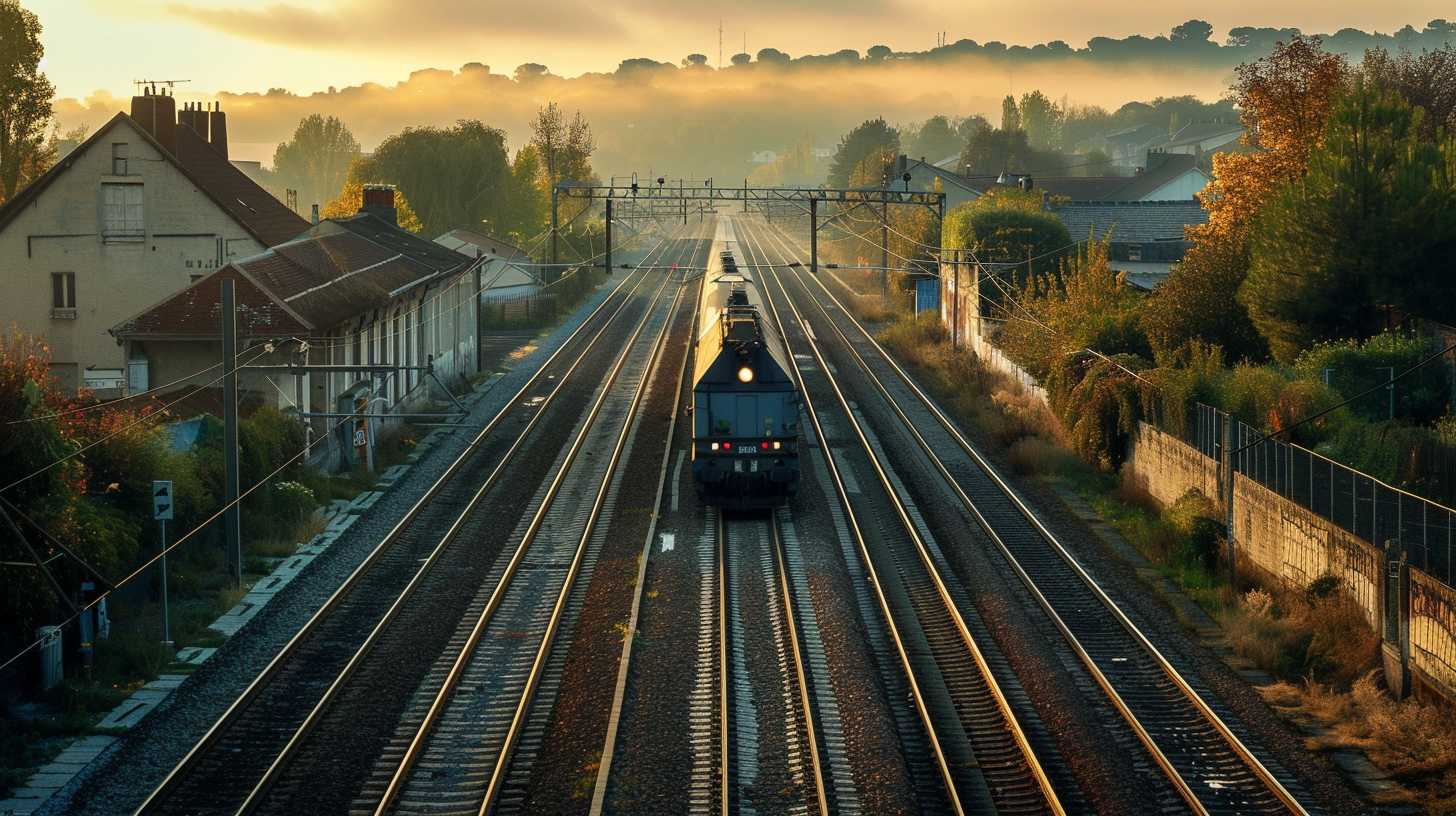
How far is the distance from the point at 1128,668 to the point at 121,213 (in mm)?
34732

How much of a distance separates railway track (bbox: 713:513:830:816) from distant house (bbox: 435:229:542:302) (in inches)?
1583

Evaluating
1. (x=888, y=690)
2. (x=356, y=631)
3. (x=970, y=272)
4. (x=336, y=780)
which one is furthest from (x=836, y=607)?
(x=970, y=272)

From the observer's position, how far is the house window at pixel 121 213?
4162 cm

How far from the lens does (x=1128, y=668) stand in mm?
18406

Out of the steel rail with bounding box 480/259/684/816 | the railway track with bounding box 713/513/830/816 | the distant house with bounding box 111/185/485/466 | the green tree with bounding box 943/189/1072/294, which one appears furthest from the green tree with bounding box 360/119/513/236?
the railway track with bounding box 713/513/830/816

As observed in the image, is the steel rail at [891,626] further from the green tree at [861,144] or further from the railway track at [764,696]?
the green tree at [861,144]

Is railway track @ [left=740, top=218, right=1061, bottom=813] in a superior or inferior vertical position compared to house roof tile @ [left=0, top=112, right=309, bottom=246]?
inferior

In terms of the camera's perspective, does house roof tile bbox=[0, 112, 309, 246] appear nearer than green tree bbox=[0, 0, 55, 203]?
Yes

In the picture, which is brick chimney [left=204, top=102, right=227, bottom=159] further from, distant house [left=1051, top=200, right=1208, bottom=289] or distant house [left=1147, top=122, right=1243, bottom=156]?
distant house [left=1147, top=122, right=1243, bottom=156]

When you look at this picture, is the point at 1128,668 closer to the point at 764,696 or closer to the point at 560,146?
the point at 764,696

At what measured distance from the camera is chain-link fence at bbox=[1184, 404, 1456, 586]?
17969 millimetres

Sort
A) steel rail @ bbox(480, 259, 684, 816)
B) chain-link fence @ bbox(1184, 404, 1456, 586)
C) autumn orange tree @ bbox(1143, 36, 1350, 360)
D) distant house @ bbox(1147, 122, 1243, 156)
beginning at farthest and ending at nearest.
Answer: distant house @ bbox(1147, 122, 1243, 156) < autumn orange tree @ bbox(1143, 36, 1350, 360) < chain-link fence @ bbox(1184, 404, 1456, 586) < steel rail @ bbox(480, 259, 684, 816)

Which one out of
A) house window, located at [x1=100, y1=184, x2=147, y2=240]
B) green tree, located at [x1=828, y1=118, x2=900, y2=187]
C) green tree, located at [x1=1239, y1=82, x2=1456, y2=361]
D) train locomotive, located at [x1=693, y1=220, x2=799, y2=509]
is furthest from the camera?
green tree, located at [x1=828, y1=118, x2=900, y2=187]

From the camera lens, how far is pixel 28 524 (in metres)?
18.5
